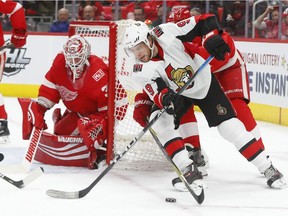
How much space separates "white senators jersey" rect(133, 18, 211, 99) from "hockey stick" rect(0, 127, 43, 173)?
2.43 ft

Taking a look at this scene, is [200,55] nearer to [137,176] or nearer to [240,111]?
[240,111]

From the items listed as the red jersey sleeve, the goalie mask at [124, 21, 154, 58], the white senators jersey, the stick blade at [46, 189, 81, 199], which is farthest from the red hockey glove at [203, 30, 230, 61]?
the red jersey sleeve

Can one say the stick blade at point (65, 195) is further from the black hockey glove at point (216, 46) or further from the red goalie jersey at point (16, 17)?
the red goalie jersey at point (16, 17)

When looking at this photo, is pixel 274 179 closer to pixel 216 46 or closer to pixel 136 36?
pixel 216 46

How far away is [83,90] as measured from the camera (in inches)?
165

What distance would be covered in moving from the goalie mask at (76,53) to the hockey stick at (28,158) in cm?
37

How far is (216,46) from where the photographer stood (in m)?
3.46

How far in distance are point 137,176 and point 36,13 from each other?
16.6ft

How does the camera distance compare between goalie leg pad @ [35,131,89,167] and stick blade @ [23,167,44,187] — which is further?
goalie leg pad @ [35,131,89,167]

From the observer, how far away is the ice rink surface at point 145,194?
10.5ft

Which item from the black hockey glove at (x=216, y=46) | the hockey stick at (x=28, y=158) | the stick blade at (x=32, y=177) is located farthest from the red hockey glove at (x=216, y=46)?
the hockey stick at (x=28, y=158)

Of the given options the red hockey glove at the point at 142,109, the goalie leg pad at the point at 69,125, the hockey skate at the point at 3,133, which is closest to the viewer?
the red hockey glove at the point at 142,109

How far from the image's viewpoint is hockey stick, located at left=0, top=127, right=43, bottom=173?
4.02 metres

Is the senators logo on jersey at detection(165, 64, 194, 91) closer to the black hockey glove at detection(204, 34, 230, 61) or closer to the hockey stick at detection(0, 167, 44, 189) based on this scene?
the black hockey glove at detection(204, 34, 230, 61)
